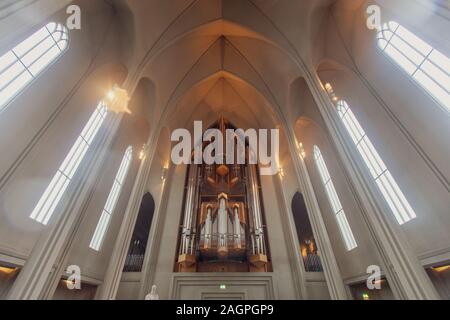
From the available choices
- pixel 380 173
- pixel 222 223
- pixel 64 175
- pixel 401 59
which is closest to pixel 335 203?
pixel 380 173

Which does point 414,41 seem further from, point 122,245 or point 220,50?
point 122,245

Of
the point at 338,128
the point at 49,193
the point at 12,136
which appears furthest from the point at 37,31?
the point at 338,128

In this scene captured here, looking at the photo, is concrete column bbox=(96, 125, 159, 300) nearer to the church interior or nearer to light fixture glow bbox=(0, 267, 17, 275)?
the church interior

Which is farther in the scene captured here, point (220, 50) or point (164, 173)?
point (220, 50)

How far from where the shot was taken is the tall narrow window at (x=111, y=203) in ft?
22.6

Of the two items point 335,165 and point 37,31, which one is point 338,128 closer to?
point 335,165

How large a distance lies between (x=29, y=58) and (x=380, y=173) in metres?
9.85

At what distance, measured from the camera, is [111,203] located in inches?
310

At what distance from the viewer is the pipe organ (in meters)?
7.52

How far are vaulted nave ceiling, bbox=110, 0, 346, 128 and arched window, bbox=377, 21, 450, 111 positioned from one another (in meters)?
2.46

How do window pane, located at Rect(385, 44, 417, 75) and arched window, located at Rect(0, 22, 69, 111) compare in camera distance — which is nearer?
arched window, located at Rect(0, 22, 69, 111)

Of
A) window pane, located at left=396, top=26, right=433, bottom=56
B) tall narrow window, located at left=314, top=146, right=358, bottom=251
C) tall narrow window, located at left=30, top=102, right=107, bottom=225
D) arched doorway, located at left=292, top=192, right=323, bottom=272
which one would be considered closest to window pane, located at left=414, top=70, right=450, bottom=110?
window pane, located at left=396, top=26, right=433, bottom=56

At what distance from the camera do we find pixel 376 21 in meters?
6.15

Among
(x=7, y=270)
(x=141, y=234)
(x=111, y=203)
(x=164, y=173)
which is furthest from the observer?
(x=141, y=234)
